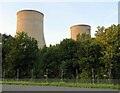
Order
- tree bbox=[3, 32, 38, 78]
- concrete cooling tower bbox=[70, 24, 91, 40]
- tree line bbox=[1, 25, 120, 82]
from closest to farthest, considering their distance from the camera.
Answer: tree line bbox=[1, 25, 120, 82]
tree bbox=[3, 32, 38, 78]
concrete cooling tower bbox=[70, 24, 91, 40]

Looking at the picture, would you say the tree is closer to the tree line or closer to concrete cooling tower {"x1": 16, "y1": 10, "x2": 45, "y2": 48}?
the tree line

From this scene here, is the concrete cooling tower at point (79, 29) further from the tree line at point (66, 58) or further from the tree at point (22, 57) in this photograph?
the tree at point (22, 57)

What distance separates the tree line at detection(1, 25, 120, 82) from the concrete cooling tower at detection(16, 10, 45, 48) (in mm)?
714

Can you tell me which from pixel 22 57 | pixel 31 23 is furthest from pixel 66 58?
pixel 31 23

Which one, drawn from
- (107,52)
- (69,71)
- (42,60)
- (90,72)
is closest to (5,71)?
(42,60)

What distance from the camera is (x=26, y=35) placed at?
97.5ft

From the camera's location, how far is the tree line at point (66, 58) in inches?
987

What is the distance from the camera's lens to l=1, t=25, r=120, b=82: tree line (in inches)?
987

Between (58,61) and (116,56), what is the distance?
289 inches

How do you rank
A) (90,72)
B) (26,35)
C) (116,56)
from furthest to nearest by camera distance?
(26,35) < (90,72) < (116,56)

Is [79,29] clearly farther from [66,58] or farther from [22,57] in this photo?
[22,57]

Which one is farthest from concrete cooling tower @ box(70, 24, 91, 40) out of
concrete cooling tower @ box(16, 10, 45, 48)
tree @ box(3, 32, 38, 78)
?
tree @ box(3, 32, 38, 78)

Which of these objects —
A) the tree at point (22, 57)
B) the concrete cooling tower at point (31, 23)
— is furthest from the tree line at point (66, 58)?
the concrete cooling tower at point (31, 23)

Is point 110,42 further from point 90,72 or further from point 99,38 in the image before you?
point 90,72
